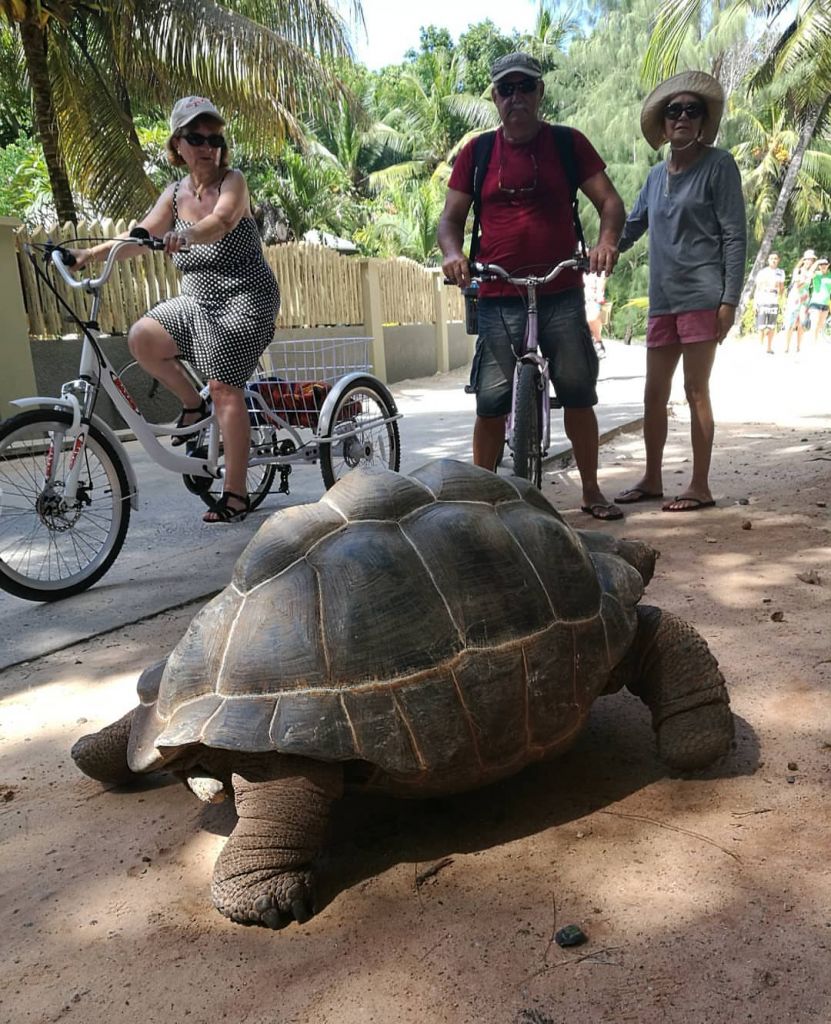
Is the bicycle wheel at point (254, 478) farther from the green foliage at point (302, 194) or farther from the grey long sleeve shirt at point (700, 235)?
the green foliage at point (302, 194)

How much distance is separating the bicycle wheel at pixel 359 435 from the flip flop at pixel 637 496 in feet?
5.42

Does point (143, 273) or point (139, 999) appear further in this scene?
point (143, 273)

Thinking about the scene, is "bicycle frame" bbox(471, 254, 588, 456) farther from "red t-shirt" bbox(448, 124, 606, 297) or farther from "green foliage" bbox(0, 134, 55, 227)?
"green foliage" bbox(0, 134, 55, 227)

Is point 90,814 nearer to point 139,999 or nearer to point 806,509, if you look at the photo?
point 139,999

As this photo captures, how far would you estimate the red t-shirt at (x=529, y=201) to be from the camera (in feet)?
14.6

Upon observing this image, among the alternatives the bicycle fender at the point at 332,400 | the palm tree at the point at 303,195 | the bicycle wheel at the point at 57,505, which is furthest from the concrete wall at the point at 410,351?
the palm tree at the point at 303,195

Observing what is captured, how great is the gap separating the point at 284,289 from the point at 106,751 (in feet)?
36.8

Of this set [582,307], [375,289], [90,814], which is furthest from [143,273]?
[90,814]

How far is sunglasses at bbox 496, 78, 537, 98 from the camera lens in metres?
4.23

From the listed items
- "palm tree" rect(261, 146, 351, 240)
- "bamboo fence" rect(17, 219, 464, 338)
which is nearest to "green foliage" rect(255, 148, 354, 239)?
"palm tree" rect(261, 146, 351, 240)

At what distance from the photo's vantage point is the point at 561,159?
4488 mm

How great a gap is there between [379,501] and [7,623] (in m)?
2.41

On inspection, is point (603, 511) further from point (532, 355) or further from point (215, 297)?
point (215, 297)

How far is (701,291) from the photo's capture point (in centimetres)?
469
